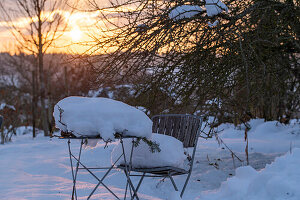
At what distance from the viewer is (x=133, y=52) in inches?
165

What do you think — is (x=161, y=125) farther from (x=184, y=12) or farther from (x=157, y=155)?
(x=184, y=12)

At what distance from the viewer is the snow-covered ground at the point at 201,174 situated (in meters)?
3.20

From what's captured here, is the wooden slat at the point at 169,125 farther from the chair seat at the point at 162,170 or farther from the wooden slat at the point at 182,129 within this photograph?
the chair seat at the point at 162,170

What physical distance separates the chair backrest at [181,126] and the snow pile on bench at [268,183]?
0.55 meters

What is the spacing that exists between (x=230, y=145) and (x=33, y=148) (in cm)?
475

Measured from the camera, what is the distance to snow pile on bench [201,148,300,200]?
2984 mm

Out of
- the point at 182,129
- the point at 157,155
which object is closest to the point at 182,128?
the point at 182,129

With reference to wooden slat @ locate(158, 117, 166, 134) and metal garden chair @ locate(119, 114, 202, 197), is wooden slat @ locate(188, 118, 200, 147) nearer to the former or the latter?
metal garden chair @ locate(119, 114, 202, 197)

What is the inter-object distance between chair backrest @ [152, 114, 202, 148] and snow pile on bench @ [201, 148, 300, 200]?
550 millimetres

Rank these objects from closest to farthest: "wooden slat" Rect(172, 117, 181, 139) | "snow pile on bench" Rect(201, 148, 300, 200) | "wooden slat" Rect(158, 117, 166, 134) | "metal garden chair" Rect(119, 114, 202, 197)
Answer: "snow pile on bench" Rect(201, 148, 300, 200) → "metal garden chair" Rect(119, 114, 202, 197) → "wooden slat" Rect(172, 117, 181, 139) → "wooden slat" Rect(158, 117, 166, 134)

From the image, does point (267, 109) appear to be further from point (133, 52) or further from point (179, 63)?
point (133, 52)

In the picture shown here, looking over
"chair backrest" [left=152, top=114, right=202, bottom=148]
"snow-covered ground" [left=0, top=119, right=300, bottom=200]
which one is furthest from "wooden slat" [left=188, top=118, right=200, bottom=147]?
"snow-covered ground" [left=0, top=119, right=300, bottom=200]

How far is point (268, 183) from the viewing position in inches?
122

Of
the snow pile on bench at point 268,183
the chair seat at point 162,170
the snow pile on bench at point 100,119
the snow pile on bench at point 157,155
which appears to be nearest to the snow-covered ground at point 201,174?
the snow pile on bench at point 268,183
